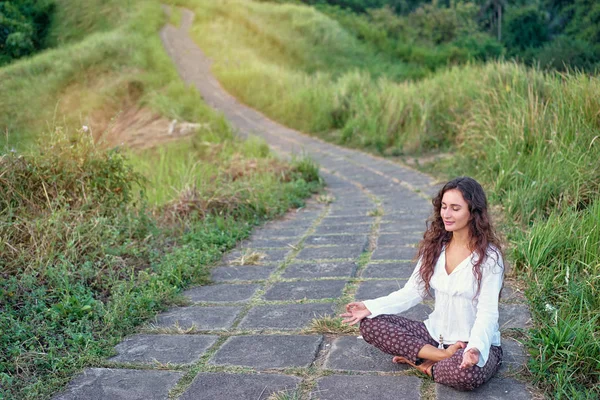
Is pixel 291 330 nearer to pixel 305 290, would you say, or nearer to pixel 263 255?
pixel 305 290

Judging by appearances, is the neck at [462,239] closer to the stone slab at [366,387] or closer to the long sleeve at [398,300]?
the long sleeve at [398,300]

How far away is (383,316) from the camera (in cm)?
244

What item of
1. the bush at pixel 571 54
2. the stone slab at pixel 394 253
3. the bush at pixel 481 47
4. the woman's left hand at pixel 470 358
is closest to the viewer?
the woman's left hand at pixel 470 358

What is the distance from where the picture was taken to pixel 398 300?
8.14 ft

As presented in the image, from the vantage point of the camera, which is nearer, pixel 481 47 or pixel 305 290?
pixel 305 290

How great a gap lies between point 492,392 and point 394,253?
175cm

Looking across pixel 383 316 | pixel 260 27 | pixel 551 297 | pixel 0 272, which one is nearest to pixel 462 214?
pixel 383 316

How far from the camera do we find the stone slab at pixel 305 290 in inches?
126

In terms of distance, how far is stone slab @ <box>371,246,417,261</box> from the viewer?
3782mm

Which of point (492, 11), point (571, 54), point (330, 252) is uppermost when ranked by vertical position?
point (492, 11)

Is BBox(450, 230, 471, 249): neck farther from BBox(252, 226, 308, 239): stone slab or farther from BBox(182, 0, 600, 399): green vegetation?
BBox(252, 226, 308, 239): stone slab

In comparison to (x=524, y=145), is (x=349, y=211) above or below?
below

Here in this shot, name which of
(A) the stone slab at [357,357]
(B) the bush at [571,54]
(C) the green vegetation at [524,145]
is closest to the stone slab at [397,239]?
(C) the green vegetation at [524,145]

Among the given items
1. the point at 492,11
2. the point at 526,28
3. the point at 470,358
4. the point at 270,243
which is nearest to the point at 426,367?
the point at 470,358
